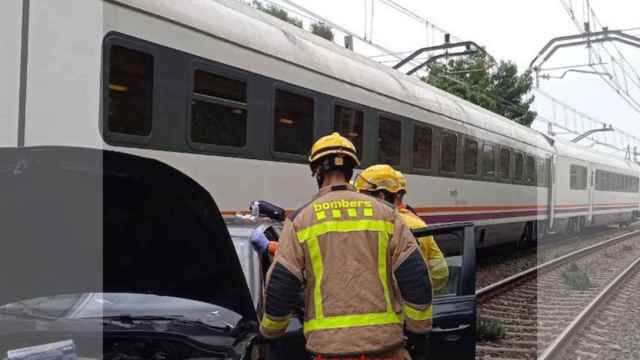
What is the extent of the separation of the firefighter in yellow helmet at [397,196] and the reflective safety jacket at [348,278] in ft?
4.79

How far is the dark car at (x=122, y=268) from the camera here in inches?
96.5

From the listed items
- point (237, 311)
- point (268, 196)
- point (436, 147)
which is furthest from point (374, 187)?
point (436, 147)

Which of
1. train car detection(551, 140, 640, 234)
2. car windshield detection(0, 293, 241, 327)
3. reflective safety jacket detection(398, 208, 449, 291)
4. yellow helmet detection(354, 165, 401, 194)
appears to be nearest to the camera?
car windshield detection(0, 293, 241, 327)

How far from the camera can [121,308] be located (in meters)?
3.02

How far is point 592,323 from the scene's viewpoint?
9.60 meters

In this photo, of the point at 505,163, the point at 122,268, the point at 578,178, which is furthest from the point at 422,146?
the point at 578,178

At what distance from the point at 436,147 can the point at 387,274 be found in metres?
9.25

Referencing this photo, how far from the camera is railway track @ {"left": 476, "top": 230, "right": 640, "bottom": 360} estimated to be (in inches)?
315

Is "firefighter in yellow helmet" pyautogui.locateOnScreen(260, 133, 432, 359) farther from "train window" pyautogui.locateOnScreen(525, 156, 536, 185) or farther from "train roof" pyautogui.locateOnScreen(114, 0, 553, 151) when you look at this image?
"train window" pyautogui.locateOnScreen(525, 156, 536, 185)

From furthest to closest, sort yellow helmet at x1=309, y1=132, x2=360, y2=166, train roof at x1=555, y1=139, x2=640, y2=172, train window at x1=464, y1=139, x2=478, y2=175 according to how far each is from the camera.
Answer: train roof at x1=555, y1=139, x2=640, y2=172, train window at x1=464, y1=139, x2=478, y2=175, yellow helmet at x1=309, y1=132, x2=360, y2=166

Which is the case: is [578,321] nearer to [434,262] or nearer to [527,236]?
[434,262]

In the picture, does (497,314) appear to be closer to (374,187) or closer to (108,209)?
(374,187)

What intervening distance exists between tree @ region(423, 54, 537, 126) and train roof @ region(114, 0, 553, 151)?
2105 cm

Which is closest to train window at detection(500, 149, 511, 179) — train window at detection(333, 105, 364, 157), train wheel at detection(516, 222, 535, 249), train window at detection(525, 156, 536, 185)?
train window at detection(525, 156, 536, 185)
